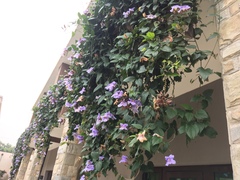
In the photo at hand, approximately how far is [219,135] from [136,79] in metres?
1.64

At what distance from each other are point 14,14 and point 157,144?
314 inches

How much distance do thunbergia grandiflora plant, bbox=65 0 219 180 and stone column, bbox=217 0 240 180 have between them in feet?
0.38

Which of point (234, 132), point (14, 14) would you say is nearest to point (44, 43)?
point (14, 14)

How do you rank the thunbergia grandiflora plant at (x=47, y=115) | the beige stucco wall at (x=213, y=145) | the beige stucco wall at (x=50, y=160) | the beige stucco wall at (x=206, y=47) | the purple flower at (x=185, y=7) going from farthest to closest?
1. the beige stucco wall at (x=50, y=160)
2. the thunbergia grandiflora plant at (x=47, y=115)
3. the beige stucco wall at (x=213, y=145)
4. the beige stucco wall at (x=206, y=47)
5. the purple flower at (x=185, y=7)

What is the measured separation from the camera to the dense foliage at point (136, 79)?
4.20 ft

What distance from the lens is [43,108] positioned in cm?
568

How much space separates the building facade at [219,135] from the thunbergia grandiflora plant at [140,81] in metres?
0.13

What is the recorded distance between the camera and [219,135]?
2.56 metres

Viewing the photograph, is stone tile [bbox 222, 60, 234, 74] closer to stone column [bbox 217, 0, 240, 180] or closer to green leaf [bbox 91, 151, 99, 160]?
stone column [bbox 217, 0, 240, 180]

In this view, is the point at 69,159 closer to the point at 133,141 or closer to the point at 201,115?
the point at 133,141

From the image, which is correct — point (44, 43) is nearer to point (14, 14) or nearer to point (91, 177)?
point (14, 14)

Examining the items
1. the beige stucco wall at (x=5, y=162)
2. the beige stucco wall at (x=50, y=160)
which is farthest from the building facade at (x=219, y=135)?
the beige stucco wall at (x=5, y=162)

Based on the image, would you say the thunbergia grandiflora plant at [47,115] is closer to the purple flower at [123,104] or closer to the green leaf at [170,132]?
the purple flower at [123,104]

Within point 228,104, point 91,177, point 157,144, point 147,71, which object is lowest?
point 91,177
